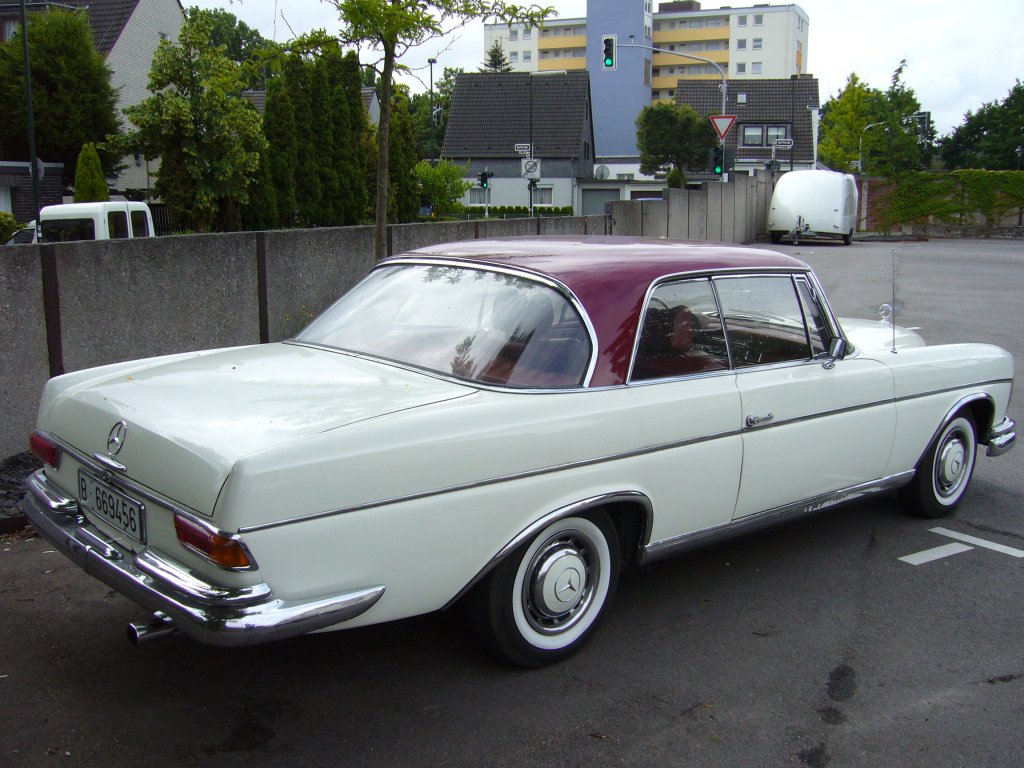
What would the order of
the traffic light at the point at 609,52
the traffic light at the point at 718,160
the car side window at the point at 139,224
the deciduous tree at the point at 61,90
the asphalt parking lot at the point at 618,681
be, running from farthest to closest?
the deciduous tree at the point at 61,90
the traffic light at the point at 609,52
the traffic light at the point at 718,160
the car side window at the point at 139,224
the asphalt parking lot at the point at 618,681

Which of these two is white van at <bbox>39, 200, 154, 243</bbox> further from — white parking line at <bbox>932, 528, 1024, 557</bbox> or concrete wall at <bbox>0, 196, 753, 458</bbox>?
white parking line at <bbox>932, 528, 1024, 557</bbox>

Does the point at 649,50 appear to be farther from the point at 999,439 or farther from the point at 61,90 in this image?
the point at 999,439

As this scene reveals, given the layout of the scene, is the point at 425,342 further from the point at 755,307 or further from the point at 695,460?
the point at 755,307

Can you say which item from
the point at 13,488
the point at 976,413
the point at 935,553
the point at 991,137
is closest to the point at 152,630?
the point at 13,488

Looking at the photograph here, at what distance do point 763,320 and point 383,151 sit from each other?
6.01m

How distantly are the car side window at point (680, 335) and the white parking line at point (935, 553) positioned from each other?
1612 millimetres

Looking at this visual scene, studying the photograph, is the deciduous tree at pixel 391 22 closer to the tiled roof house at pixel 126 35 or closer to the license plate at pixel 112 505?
the license plate at pixel 112 505

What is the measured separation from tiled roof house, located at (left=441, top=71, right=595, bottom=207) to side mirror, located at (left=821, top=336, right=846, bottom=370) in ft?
201

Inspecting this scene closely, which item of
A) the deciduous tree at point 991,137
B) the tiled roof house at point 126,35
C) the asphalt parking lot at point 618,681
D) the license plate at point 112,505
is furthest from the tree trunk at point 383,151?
the deciduous tree at point 991,137

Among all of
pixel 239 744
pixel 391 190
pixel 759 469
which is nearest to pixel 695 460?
pixel 759 469

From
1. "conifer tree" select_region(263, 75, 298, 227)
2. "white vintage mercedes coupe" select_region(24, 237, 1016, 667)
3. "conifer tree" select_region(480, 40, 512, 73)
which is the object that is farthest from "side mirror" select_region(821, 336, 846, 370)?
"conifer tree" select_region(480, 40, 512, 73)

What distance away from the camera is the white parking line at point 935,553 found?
5.00 meters

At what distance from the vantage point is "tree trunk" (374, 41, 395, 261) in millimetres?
9172

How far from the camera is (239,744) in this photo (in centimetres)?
322
